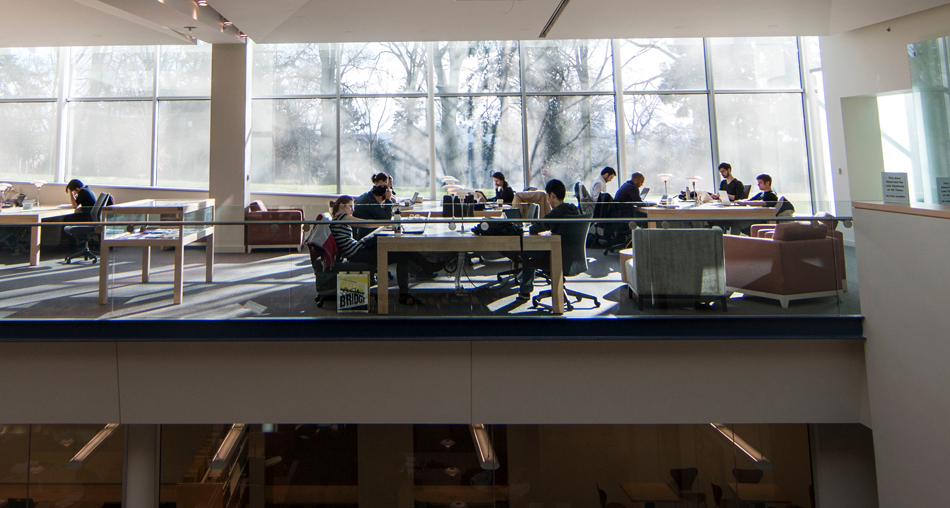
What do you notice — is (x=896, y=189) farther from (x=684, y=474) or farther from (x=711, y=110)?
(x=711, y=110)

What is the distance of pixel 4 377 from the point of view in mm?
4609

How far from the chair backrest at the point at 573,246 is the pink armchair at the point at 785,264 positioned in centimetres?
102

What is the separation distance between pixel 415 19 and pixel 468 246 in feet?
15.5

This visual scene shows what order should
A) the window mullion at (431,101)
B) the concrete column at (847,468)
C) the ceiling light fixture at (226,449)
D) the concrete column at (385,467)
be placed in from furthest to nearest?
the window mullion at (431,101)
the concrete column at (385,467)
the ceiling light fixture at (226,449)
the concrete column at (847,468)

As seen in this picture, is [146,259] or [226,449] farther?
[226,449]

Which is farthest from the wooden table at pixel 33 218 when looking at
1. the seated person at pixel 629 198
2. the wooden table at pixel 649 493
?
the seated person at pixel 629 198

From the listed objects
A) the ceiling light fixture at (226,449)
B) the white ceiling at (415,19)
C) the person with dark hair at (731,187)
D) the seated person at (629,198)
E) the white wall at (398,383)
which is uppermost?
the white ceiling at (415,19)

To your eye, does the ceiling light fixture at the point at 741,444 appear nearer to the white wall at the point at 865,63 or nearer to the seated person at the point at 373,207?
the seated person at the point at 373,207

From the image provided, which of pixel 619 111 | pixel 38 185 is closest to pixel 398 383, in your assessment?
pixel 619 111

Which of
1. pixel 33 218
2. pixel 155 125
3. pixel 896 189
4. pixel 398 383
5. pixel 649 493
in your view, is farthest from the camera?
pixel 155 125

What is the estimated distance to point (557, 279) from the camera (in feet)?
14.3

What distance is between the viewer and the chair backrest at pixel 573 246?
4.32 metres

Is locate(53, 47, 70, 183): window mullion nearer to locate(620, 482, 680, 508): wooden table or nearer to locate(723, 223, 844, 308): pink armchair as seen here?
locate(620, 482, 680, 508): wooden table

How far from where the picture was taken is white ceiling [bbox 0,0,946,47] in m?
6.95
